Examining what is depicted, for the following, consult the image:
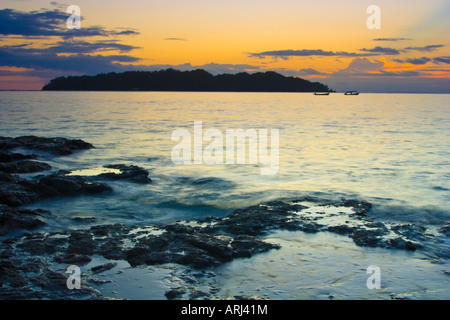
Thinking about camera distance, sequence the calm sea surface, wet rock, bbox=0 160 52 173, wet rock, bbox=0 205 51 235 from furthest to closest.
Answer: wet rock, bbox=0 160 52 173
the calm sea surface
wet rock, bbox=0 205 51 235

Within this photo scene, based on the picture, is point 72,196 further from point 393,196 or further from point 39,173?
point 393,196

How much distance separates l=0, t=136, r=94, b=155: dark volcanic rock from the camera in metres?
19.1

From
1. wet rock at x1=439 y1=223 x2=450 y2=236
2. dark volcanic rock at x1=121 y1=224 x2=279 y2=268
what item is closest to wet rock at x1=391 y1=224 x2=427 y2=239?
wet rock at x1=439 y1=223 x2=450 y2=236

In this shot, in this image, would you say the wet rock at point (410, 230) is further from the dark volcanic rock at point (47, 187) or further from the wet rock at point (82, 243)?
the dark volcanic rock at point (47, 187)

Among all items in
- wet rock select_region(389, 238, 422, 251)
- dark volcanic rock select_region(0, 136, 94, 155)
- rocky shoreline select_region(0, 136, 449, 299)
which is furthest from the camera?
dark volcanic rock select_region(0, 136, 94, 155)

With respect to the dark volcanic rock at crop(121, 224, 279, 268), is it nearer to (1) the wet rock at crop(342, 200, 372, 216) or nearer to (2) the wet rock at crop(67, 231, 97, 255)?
(2) the wet rock at crop(67, 231, 97, 255)

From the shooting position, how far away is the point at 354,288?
5988 millimetres

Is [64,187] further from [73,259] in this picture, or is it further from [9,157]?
[9,157]

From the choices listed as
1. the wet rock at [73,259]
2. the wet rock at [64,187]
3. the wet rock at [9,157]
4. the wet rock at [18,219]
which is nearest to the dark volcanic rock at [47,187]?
the wet rock at [64,187]

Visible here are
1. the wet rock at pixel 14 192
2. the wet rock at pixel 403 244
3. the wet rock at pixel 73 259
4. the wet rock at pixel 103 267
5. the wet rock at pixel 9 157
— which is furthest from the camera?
the wet rock at pixel 9 157

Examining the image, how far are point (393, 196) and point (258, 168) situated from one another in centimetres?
611

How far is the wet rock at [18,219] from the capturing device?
824cm

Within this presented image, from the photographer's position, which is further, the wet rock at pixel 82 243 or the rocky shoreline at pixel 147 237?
the wet rock at pixel 82 243
